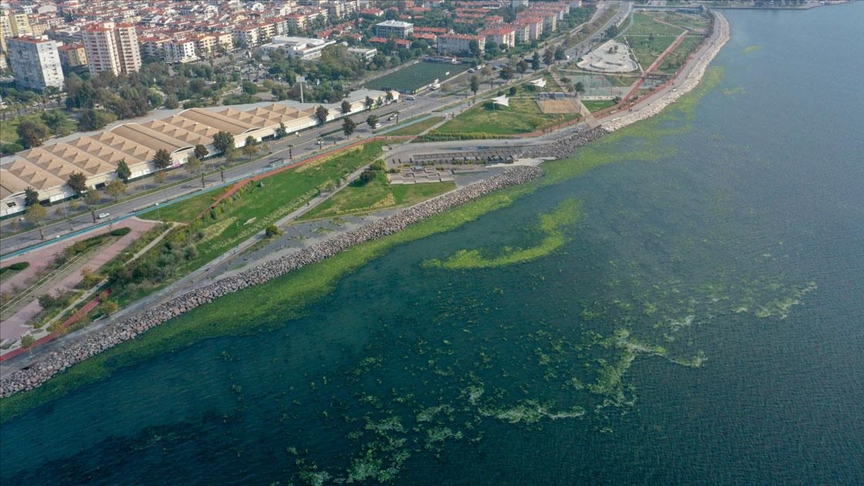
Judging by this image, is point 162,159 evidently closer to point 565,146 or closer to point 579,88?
point 565,146

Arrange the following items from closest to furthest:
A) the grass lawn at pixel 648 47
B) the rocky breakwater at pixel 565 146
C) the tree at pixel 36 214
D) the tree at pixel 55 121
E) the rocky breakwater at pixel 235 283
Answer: the rocky breakwater at pixel 235 283
the tree at pixel 36 214
the rocky breakwater at pixel 565 146
the tree at pixel 55 121
the grass lawn at pixel 648 47

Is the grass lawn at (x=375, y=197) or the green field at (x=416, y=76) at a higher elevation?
the green field at (x=416, y=76)

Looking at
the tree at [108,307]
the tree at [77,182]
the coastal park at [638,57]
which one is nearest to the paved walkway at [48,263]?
the tree at [108,307]

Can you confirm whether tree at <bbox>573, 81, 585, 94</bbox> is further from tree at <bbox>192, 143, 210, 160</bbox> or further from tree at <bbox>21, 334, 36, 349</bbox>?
tree at <bbox>21, 334, 36, 349</bbox>

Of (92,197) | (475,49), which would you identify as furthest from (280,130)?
(475,49)

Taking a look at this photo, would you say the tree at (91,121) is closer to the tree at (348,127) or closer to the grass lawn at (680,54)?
the tree at (348,127)

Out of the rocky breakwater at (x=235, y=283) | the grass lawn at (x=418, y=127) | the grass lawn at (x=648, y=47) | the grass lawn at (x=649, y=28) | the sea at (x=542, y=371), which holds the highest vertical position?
the grass lawn at (x=649, y=28)

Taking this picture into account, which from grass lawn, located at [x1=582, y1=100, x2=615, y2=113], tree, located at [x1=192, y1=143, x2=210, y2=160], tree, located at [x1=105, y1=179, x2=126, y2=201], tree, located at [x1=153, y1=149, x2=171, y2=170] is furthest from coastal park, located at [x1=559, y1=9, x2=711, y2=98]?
tree, located at [x1=105, y1=179, x2=126, y2=201]
